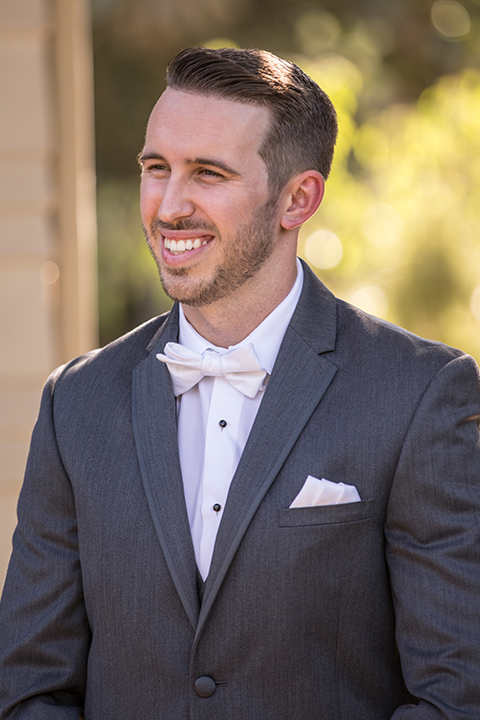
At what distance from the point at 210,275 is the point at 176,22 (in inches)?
289

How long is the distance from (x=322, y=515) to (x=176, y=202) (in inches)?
24.9

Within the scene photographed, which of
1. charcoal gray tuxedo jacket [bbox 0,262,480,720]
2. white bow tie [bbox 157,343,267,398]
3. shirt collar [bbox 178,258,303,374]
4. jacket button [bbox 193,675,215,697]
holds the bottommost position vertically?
jacket button [bbox 193,675,215,697]

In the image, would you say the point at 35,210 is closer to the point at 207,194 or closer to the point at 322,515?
the point at 207,194

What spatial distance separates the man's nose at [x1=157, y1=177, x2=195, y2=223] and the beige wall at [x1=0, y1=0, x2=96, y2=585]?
2.01 m

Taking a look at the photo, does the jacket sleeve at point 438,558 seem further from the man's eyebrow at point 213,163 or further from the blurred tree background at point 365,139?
the blurred tree background at point 365,139

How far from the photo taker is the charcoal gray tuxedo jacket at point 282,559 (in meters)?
1.41

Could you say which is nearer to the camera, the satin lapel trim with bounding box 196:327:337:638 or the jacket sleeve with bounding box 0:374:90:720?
the satin lapel trim with bounding box 196:327:337:638

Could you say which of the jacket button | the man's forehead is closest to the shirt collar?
the man's forehead

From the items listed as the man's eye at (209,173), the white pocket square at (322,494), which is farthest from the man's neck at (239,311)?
the white pocket square at (322,494)

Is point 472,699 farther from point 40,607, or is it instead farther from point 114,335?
point 114,335

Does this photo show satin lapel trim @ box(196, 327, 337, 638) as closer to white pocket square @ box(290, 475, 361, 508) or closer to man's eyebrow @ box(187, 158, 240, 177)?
white pocket square @ box(290, 475, 361, 508)

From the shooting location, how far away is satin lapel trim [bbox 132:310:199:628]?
1.45m

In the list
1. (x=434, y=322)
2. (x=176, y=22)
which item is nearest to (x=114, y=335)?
(x=176, y=22)

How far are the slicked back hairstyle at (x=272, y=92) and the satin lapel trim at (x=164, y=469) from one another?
1.49ft
